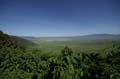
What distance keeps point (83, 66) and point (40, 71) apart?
1.94ft

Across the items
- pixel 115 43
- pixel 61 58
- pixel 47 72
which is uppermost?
pixel 115 43

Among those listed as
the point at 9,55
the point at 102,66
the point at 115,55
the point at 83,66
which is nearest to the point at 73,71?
the point at 83,66

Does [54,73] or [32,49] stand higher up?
[32,49]

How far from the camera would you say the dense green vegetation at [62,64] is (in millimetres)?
2365

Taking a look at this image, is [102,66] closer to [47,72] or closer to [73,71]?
[73,71]

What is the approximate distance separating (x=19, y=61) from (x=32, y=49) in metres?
0.46

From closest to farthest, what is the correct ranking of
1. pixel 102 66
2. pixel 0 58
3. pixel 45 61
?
pixel 102 66 < pixel 45 61 < pixel 0 58

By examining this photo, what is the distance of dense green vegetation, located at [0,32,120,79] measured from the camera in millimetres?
2365

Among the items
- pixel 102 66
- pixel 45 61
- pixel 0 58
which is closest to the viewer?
pixel 102 66

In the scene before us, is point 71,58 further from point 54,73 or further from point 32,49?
point 32,49

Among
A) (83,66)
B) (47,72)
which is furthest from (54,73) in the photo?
(83,66)

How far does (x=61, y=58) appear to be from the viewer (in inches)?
99.4

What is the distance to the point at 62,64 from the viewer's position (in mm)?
2457

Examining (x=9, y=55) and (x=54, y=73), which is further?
(x=9, y=55)
